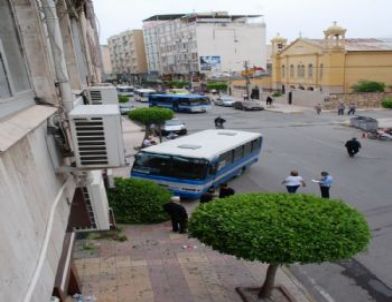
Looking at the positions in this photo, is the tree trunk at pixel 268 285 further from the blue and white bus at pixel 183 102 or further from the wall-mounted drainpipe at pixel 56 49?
the blue and white bus at pixel 183 102

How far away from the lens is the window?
413cm

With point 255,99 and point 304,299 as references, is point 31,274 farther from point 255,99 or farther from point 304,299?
point 255,99

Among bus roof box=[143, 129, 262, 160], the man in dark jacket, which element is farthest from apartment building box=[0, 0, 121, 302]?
the man in dark jacket

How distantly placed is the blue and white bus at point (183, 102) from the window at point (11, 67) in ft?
120

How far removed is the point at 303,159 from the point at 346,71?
32.2 metres

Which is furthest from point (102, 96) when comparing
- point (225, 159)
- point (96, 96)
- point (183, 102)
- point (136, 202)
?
point (183, 102)

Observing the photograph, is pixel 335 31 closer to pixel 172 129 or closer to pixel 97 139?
pixel 172 129

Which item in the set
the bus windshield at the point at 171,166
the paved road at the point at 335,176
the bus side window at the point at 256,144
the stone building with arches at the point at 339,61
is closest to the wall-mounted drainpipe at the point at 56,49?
the paved road at the point at 335,176

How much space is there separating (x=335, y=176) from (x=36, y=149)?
14718mm

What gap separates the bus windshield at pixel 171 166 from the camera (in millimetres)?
13281

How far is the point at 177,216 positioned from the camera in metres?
11.0

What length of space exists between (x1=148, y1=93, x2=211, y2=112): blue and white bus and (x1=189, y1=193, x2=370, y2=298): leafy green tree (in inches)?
1363

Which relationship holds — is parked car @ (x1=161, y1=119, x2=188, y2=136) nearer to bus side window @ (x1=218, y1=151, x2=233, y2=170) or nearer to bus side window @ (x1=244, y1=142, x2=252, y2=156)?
bus side window @ (x1=244, y1=142, x2=252, y2=156)

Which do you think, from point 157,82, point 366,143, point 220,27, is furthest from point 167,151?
point 157,82
